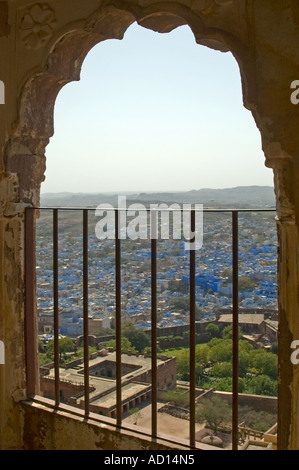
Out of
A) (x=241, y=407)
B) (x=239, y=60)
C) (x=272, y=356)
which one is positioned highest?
(x=239, y=60)

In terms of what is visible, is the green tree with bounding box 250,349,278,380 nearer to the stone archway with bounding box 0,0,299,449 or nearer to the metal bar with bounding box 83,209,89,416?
the stone archway with bounding box 0,0,299,449

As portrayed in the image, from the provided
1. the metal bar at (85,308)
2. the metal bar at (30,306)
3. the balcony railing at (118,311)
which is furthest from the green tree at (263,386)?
the metal bar at (30,306)

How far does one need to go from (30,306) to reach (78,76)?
57.6 inches

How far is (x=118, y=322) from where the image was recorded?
271 cm

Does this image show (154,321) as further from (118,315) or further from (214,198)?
(214,198)

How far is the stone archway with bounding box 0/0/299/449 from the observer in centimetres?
213

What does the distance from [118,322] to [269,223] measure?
97 cm

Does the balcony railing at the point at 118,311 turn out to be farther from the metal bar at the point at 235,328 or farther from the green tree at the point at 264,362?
the green tree at the point at 264,362

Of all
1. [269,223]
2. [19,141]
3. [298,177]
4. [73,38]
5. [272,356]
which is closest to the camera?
[298,177]

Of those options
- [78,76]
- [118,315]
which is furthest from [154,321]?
[78,76]

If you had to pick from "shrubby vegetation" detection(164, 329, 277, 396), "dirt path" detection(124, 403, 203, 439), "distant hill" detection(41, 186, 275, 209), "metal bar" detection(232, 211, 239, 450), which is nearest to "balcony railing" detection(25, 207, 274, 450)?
"metal bar" detection(232, 211, 239, 450)

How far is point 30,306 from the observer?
316cm

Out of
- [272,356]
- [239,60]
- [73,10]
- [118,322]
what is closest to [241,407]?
[272,356]
